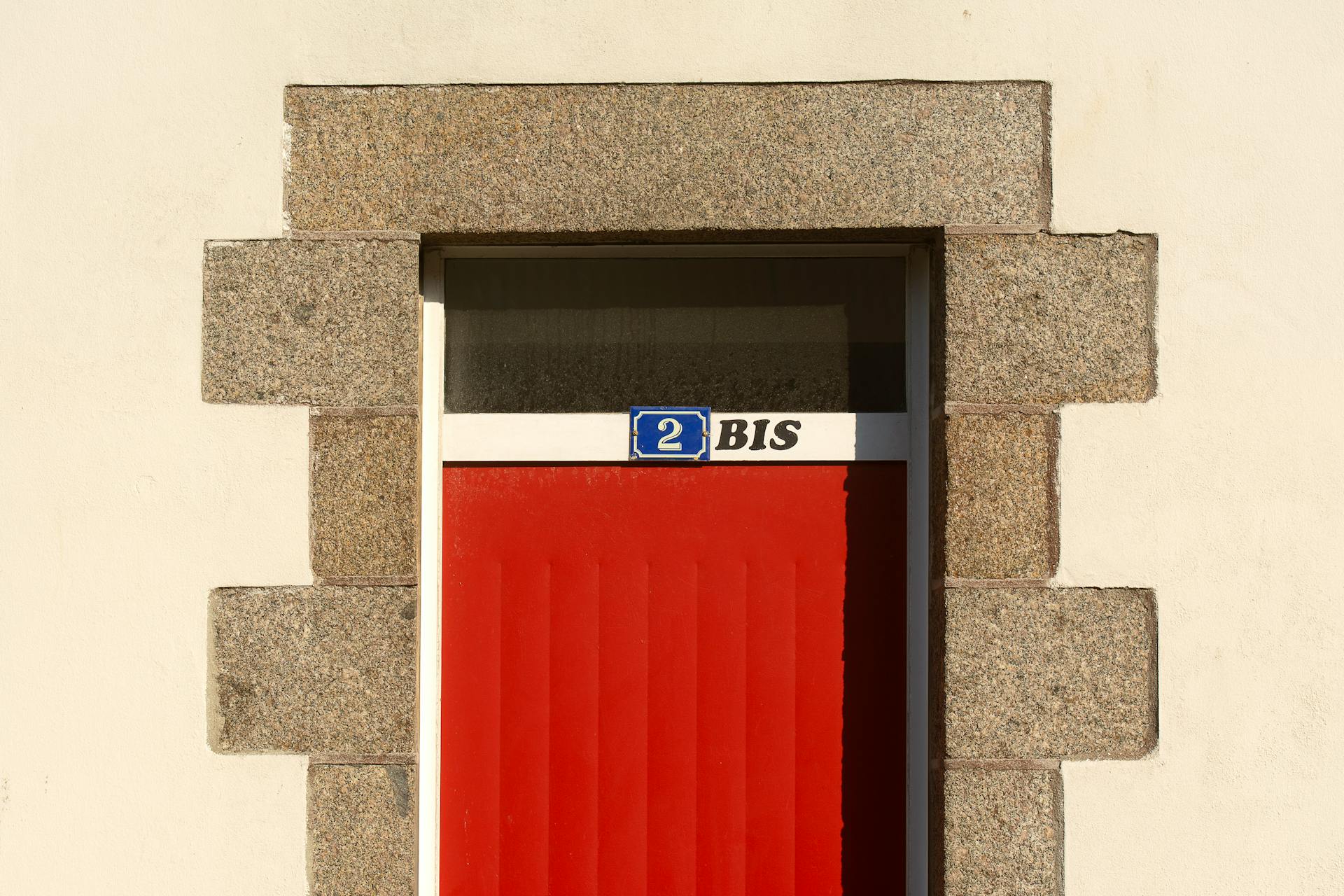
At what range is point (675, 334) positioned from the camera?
9.32 ft

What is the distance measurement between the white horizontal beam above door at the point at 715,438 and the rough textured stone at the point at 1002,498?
24 centimetres

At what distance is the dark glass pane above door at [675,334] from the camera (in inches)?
111

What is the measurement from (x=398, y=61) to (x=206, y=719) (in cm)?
183

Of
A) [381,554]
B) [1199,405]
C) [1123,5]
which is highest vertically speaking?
[1123,5]

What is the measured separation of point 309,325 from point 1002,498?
189 cm

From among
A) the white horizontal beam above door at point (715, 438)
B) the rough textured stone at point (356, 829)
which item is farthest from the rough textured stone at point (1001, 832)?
the rough textured stone at point (356, 829)

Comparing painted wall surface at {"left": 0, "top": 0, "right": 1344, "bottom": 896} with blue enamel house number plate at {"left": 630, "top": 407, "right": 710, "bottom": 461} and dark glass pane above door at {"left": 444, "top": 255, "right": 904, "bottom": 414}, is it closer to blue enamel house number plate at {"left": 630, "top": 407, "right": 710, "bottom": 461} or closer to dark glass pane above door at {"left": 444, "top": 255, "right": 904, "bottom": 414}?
dark glass pane above door at {"left": 444, "top": 255, "right": 904, "bottom": 414}

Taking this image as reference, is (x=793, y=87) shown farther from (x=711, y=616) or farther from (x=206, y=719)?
(x=206, y=719)

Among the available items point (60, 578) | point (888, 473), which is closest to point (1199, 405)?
point (888, 473)

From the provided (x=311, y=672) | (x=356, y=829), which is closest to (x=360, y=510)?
(x=311, y=672)

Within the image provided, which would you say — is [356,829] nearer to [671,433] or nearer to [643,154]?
[671,433]

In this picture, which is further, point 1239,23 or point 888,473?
point 888,473

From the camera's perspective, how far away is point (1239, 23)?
2605 mm

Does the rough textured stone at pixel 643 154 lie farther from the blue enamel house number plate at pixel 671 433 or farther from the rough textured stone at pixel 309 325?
the blue enamel house number plate at pixel 671 433
